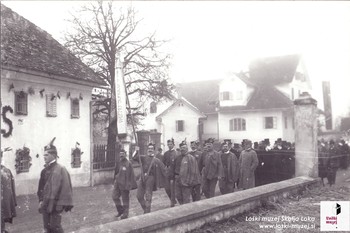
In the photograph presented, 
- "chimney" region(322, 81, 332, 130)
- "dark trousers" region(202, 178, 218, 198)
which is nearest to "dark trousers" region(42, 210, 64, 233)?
"dark trousers" region(202, 178, 218, 198)

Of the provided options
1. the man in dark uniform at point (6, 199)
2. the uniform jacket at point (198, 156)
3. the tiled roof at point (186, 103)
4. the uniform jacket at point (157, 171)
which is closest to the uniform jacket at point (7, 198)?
the man in dark uniform at point (6, 199)

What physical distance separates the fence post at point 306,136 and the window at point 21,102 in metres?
6.05

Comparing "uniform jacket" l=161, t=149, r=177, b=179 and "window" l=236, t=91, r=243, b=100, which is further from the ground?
"window" l=236, t=91, r=243, b=100

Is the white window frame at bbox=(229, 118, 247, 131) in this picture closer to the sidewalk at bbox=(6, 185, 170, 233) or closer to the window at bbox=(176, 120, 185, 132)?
the window at bbox=(176, 120, 185, 132)

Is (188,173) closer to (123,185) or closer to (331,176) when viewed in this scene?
(123,185)

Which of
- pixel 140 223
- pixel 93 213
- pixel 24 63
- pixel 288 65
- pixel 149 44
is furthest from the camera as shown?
pixel 288 65

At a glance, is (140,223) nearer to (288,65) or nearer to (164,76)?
(164,76)

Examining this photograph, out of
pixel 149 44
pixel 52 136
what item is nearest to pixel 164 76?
pixel 149 44

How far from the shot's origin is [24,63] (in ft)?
31.9

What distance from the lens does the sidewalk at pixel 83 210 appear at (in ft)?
25.7

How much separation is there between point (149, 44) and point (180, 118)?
15073 mm

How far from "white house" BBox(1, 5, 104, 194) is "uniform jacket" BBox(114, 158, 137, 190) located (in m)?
2.04

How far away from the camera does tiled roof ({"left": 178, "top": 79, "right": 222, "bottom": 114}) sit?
33747 millimetres

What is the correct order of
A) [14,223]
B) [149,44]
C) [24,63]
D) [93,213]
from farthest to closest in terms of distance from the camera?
[149,44]
[24,63]
[93,213]
[14,223]
